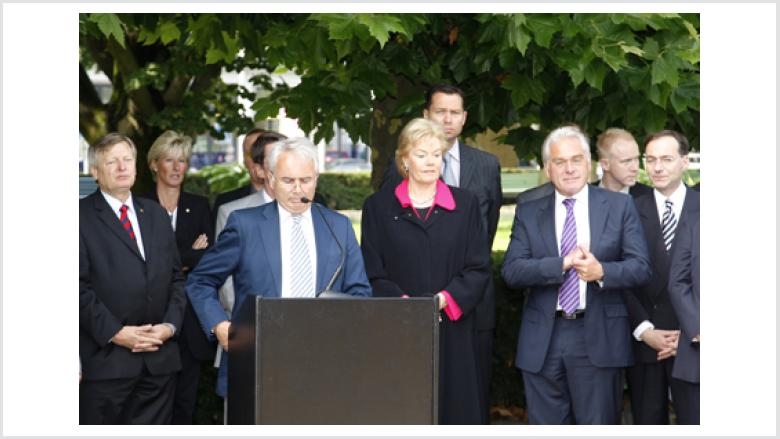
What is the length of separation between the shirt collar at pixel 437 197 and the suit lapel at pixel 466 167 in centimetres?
67

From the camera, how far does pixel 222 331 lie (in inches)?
212

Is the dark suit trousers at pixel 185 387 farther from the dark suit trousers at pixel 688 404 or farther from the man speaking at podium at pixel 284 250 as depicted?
the dark suit trousers at pixel 688 404

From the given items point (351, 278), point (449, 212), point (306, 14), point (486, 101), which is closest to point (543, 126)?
point (486, 101)

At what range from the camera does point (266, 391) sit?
14.5 ft

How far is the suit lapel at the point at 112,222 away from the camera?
5812 millimetres

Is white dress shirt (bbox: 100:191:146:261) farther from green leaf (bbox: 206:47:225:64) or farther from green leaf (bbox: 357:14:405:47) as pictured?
green leaf (bbox: 206:47:225:64)

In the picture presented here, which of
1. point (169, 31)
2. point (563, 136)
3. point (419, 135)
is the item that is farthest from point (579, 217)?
point (169, 31)

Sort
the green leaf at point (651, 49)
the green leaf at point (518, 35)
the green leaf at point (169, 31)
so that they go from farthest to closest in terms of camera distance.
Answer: the green leaf at point (169, 31) → the green leaf at point (651, 49) → the green leaf at point (518, 35)

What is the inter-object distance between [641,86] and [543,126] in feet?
4.34

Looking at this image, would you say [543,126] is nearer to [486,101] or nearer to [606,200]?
[486,101]

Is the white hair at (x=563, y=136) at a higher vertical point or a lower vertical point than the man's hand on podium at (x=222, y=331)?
higher

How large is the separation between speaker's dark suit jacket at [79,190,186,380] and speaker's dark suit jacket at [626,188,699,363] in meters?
2.47

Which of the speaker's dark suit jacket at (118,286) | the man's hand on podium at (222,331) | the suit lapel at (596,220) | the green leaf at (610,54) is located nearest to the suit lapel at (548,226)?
the suit lapel at (596,220)

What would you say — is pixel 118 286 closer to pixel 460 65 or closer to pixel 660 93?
pixel 460 65
